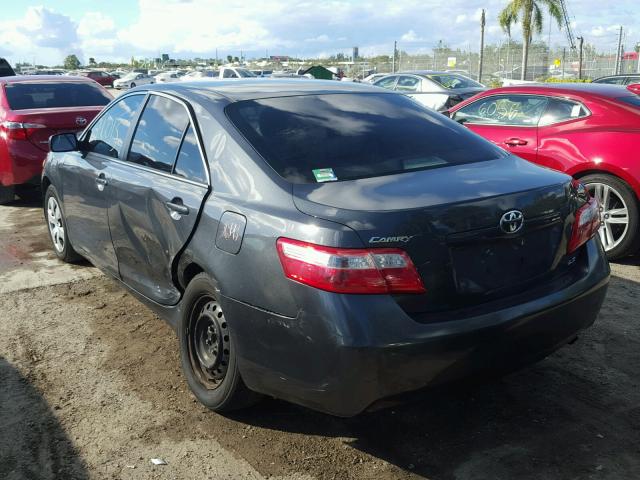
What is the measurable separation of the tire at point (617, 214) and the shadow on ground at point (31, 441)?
4.70 meters

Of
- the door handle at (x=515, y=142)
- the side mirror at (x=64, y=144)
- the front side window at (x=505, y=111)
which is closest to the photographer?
the side mirror at (x=64, y=144)

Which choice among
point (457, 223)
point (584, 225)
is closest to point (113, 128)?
point (457, 223)

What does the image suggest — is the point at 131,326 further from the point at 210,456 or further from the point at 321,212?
the point at 321,212

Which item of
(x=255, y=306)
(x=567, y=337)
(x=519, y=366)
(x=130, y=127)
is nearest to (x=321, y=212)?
(x=255, y=306)

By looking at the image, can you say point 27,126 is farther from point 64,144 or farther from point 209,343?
point 209,343

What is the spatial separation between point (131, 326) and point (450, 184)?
2.64 metres

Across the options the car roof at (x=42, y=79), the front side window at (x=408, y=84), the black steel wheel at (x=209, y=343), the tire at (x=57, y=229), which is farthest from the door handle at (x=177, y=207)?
the front side window at (x=408, y=84)

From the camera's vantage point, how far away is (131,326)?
457cm

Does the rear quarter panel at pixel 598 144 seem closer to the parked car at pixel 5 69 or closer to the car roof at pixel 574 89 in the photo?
the car roof at pixel 574 89

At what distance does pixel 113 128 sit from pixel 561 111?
14.0ft

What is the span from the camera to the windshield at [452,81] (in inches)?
622

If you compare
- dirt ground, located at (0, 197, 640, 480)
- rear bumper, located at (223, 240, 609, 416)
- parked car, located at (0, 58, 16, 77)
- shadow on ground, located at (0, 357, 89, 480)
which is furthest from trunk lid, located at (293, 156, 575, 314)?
parked car, located at (0, 58, 16, 77)

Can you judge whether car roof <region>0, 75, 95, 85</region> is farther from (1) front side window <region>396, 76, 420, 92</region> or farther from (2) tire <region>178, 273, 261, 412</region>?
(1) front side window <region>396, 76, 420, 92</region>

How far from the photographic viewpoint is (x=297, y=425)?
3.29 meters
